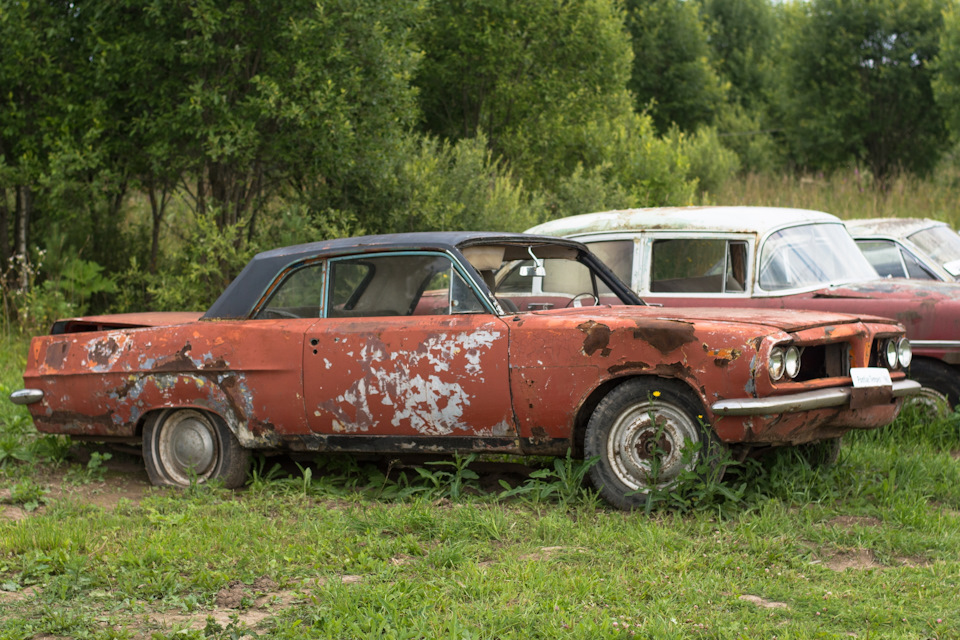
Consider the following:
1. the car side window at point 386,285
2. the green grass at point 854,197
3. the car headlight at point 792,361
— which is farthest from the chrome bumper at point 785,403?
the green grass at point 854,197

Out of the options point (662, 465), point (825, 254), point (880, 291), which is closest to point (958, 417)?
point (880, 291)

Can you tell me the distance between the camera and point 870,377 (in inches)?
201

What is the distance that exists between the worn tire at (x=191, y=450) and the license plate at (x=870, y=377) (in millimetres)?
3351

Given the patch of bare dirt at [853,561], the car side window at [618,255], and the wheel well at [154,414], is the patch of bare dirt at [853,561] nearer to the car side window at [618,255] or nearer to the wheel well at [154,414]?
the wheel well at [154,414]

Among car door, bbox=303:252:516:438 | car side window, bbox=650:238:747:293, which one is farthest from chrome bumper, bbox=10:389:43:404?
car side window, bbox=650:238:747:293

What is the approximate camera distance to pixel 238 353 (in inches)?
225

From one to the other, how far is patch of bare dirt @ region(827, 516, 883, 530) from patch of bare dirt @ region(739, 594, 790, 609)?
1129mm

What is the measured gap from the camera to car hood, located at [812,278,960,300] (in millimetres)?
6945

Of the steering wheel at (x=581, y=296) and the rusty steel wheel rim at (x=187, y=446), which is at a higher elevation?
the steering wheel at (x=581, y=296)

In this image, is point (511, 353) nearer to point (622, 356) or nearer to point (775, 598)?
point (622, 356)

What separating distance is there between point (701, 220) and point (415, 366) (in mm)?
3248

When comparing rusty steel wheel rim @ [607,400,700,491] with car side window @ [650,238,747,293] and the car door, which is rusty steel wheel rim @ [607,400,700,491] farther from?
car side window @ [650,238,747,293]

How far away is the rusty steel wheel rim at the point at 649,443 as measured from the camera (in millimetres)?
4957

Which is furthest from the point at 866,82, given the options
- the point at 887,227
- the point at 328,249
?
the point at 328,249
